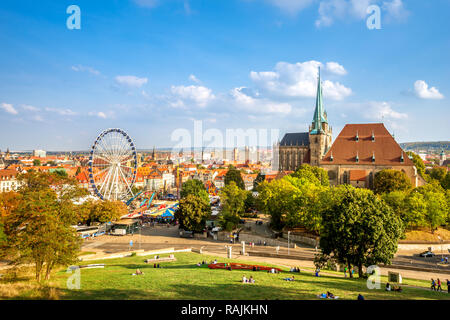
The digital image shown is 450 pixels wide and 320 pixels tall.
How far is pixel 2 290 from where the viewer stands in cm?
1488

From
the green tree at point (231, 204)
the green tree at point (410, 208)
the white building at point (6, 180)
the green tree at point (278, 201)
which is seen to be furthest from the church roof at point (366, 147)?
the white building at point (6, 180)

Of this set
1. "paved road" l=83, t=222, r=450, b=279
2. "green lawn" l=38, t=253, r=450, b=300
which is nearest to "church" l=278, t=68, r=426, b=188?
"paved road" l=83, t=222, r=450, b=279

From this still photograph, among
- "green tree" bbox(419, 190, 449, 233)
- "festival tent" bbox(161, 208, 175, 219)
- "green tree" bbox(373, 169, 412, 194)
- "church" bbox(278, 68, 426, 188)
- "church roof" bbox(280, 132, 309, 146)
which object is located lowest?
"festival tent" bbox(161, 208, 175, 219)

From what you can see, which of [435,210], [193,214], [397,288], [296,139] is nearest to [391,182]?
[435,210]

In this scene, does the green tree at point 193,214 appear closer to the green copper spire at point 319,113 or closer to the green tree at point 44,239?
the green tree at point 44,239

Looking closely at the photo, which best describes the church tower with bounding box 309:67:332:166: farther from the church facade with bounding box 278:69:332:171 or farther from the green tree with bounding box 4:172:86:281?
the green tree with bounding box 4:172:86:281

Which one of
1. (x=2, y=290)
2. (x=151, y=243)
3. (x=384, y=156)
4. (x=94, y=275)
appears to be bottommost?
(x=151, y=243)

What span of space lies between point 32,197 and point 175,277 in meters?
13.3

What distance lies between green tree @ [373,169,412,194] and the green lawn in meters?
32.2

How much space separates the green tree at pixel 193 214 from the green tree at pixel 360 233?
25.4 meters

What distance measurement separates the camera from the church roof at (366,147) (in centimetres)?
6372

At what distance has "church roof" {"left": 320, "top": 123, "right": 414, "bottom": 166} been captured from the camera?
63719 millimetres
